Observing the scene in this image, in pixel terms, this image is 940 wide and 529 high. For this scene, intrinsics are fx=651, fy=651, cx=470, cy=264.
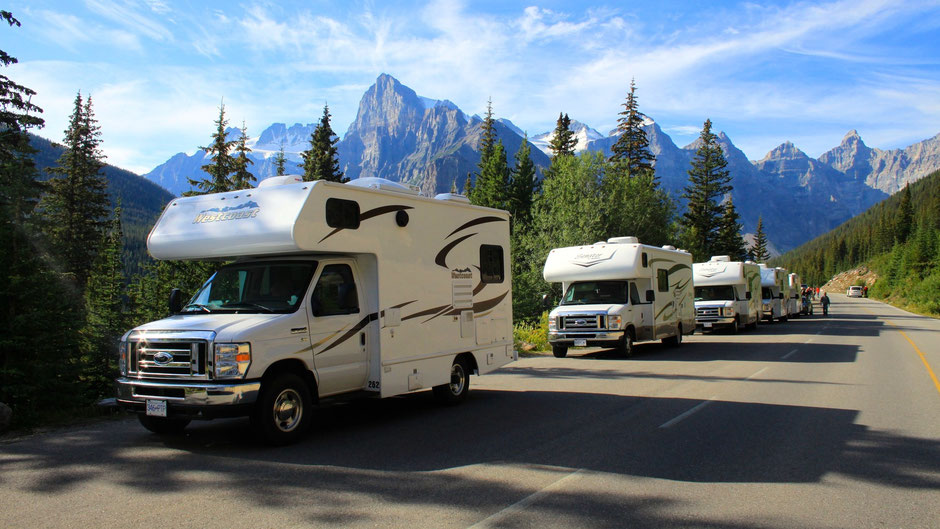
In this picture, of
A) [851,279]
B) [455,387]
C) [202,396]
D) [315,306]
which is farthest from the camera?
[851,279]

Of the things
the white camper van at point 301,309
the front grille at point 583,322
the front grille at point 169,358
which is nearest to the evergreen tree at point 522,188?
the front grille at point 583,322

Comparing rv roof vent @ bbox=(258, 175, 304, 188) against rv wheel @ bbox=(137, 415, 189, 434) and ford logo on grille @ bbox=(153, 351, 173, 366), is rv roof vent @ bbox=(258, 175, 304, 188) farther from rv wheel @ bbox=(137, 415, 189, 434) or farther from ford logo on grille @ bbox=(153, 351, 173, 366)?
rv wheel @ bbox=(137, 415, 189, 434)

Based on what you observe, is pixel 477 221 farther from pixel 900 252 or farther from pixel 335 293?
pixel 900 252

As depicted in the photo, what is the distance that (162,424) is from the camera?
7.92m

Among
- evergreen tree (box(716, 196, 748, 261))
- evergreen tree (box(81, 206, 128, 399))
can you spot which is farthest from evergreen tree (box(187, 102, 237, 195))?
evergreen tree (box(716, 196, 748, 261))

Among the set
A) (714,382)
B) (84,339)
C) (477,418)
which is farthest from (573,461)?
(84,339)

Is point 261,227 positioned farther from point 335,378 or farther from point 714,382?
point 714,382

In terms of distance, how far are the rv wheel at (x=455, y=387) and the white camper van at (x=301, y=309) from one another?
0.02 m

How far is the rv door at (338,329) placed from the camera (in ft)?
25.8

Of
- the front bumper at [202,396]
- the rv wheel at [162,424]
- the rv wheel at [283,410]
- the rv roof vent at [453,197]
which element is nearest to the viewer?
the front bumper at [202,396]

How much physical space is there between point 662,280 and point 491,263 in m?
10.7

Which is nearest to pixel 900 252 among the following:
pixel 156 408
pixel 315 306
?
pixel 315 306

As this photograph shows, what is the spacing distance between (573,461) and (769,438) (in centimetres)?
277

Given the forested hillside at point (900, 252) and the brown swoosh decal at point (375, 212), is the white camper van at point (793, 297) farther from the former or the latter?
the brown swoosh decal at point (375, 212)
